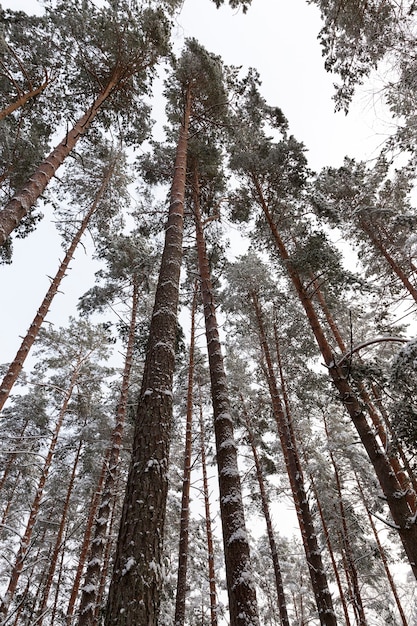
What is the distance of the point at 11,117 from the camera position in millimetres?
10727

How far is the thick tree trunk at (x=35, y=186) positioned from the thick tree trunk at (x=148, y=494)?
3.02 meters

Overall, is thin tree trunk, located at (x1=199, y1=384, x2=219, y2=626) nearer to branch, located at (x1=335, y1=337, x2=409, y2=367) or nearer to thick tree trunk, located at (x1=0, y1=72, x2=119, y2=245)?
branch, located at (x1=335, y1=337, x2=409, y2=367)

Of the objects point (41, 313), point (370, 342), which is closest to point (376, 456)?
point (370, 342)

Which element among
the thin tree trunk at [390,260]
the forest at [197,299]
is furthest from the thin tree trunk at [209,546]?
the thin tree trunk at [390,260]

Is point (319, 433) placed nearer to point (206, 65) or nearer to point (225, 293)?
point (225, 293)

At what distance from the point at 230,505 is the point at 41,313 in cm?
787

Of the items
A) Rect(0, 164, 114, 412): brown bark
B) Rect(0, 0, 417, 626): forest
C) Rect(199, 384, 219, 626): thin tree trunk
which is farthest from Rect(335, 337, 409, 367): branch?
Rect(0, 164, 114, 412): brown bark

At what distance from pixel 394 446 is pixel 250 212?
9.31 m

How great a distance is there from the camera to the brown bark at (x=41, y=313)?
8.92m

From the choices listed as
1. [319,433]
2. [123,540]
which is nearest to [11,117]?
[123,540]

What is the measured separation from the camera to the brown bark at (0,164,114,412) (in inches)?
351

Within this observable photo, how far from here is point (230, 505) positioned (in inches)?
228

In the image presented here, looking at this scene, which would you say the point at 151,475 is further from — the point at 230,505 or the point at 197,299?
the point at 197,299

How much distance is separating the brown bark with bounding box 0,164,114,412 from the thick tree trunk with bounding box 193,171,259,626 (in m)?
5.14
